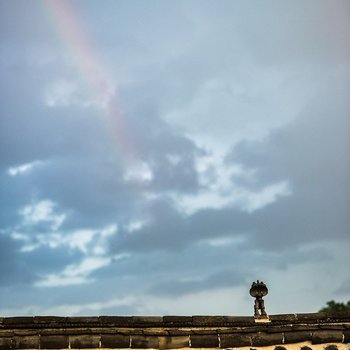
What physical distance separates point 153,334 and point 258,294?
6245 mm

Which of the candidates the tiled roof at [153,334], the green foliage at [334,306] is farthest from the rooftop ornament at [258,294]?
the green foliage at [334,306]

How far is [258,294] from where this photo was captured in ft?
50.5

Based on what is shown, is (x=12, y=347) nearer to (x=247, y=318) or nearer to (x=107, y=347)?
(x=107, y=347)

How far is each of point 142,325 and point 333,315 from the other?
4.45m

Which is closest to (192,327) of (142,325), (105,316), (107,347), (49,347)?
(142,325)

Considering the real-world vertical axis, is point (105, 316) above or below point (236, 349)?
above

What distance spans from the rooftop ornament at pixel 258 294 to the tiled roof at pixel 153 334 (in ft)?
9.06

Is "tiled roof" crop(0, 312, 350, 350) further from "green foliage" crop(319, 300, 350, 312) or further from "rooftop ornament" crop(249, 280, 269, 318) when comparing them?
"green foliage" crop(319, 300, 350, 312)

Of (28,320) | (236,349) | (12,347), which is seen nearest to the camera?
(12,347)

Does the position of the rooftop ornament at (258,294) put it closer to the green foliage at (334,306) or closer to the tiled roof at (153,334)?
the tiled roof at (153,334)

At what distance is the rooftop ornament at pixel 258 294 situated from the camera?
1483 cm

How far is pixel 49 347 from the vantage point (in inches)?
368

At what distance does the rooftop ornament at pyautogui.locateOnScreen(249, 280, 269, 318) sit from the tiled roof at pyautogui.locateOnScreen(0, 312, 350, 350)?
2.76 meters

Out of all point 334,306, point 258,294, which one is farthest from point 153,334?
point 334,306
